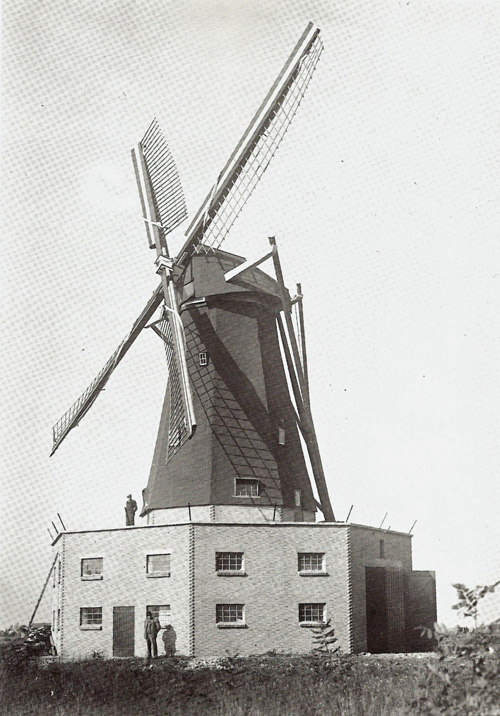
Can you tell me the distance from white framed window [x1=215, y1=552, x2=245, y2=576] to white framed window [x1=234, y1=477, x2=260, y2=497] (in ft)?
5.65

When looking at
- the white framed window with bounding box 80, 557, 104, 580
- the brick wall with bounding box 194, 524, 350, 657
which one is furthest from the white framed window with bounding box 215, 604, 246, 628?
the white framed window with bounding box 80, 557, 104, 580

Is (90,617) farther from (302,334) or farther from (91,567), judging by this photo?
(302,334)

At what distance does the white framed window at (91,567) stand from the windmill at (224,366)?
2277 millimetres

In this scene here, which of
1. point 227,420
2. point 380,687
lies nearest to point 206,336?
point 227,420

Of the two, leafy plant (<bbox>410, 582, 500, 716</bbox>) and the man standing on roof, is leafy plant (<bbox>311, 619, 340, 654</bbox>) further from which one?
the man standing on roof

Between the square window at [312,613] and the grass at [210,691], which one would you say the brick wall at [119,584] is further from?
the grass at [210,691]

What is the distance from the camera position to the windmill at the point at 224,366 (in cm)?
2659

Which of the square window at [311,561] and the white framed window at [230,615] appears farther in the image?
the square window at [311,561]

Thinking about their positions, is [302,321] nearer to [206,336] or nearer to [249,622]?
[206,336]

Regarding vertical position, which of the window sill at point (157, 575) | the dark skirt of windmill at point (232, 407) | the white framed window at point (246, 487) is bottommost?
the window sill at point (157, 575)

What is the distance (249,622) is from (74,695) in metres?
13.4

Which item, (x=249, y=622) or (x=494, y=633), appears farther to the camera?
(x=249, y=622)

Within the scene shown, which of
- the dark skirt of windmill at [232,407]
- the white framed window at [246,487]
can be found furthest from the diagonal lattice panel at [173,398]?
the white framed window at [246,487]

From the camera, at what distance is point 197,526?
26094 millimetres
